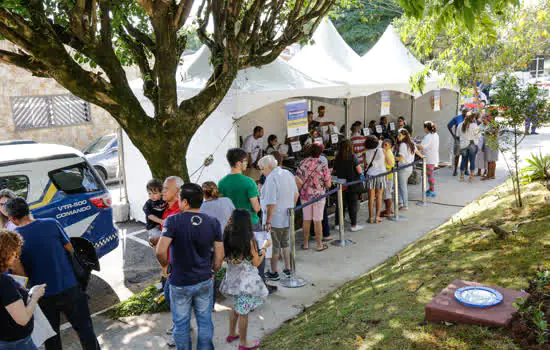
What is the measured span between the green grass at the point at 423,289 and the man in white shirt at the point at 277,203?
39.6 inches

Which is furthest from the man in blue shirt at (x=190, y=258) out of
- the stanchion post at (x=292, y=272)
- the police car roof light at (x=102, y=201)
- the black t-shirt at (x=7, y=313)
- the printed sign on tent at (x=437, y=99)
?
the printed sign on tent at (x=437, y=99)

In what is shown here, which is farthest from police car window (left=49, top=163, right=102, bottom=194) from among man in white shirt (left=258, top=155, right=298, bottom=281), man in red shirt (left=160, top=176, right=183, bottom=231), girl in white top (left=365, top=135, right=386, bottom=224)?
girl in white top (left=365, top=135, right=386, bottom=224)

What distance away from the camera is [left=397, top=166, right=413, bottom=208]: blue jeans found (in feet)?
32.5

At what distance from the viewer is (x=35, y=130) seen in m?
18.2

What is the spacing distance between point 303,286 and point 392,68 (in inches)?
314

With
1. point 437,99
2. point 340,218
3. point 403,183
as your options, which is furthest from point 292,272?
point 437,99

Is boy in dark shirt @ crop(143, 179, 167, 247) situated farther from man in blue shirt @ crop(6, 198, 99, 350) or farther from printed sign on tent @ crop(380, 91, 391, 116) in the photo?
printed sign on tent @ crop(380, 91, 391, 116)

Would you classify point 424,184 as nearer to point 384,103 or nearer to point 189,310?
point 384,103

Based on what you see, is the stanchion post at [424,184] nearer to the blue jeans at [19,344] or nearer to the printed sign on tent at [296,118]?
the printed sign on tent at [296,118]

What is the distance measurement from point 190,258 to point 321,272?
3342 mm

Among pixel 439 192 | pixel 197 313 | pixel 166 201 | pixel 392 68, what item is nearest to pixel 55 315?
pixel 197 313

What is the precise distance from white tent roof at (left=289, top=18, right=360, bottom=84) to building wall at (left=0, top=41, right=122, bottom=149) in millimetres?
9162

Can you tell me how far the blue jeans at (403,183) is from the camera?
32.5ft

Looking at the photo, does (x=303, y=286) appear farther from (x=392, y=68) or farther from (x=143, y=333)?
(x=392, y=68)
